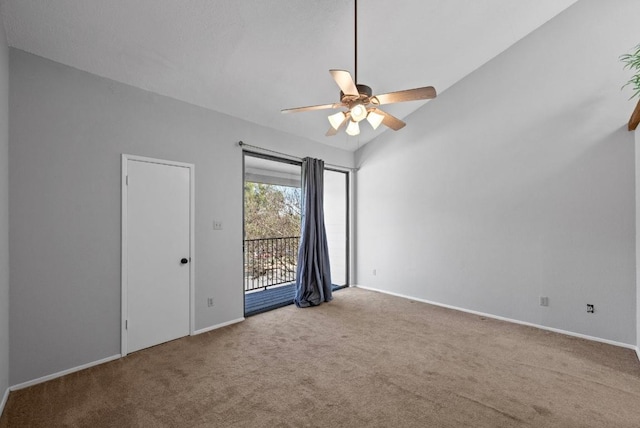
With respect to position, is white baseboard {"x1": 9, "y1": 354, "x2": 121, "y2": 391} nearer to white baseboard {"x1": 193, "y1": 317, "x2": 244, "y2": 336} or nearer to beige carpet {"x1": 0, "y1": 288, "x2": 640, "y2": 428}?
beige carpet {"x1": 0, "y1": 288, "x2": 640, "y2": 428}

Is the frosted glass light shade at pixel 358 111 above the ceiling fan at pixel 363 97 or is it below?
below

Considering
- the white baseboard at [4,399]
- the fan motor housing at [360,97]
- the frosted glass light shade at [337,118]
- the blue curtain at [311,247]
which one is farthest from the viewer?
the blue curtain at [311,247]

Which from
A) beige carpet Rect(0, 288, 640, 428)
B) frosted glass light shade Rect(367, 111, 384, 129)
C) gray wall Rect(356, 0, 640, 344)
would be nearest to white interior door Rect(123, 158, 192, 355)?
beige carpet Rect(0, 288, 640, 428)

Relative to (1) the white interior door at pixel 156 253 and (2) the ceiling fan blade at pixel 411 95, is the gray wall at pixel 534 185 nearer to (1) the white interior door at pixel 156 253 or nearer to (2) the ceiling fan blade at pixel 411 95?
(2) the ceiling fan blade at pixel 411 95

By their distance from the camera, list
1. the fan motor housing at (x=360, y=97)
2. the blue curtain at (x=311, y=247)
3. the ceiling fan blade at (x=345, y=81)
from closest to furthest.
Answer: the ceiling fan blade at (x=345, y=81)
the fan motor housing at (x=360, y=97)
the blue curtain at (x=311, y=247)

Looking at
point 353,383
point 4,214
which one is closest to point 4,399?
point 4,214

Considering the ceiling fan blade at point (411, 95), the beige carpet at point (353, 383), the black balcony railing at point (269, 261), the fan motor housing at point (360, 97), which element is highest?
the fan motor housing at point (360, 97)

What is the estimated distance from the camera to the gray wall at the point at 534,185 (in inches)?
117

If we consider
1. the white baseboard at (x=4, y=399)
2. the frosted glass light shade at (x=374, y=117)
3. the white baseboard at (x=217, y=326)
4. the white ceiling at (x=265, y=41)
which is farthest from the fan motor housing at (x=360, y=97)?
the white baseboard at (x=4, y=399)

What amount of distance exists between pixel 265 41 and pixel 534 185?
3448 mm

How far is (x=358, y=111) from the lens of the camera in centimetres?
220

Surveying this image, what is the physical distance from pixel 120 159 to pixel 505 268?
→ 179 inches

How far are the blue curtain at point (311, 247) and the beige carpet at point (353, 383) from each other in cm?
102

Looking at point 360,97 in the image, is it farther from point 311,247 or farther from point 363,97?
point 311,247
